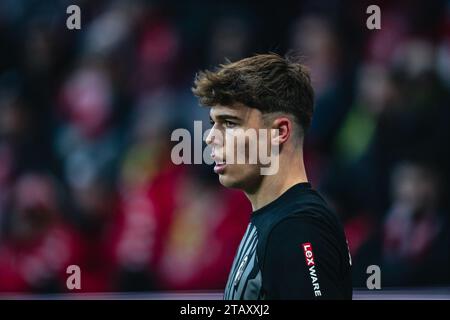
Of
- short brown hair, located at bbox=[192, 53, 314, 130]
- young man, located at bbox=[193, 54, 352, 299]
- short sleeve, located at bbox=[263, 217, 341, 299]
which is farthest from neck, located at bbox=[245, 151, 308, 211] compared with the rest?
short sleeve, located at bbox=[263, 217, 341, 299]

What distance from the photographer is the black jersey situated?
4.95 ft

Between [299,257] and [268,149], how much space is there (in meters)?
0.41

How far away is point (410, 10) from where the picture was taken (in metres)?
4.08

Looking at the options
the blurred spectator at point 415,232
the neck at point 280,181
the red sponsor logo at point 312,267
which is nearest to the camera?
the red sponsor logo at point 312,267

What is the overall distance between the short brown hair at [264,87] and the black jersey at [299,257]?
263 mm

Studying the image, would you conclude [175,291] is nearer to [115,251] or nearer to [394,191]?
[115,251]

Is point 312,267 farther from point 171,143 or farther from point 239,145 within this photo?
point 171,143

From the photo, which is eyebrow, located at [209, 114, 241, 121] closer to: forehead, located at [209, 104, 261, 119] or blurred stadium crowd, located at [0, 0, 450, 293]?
forehead, located at [209, 104, 261, 119]

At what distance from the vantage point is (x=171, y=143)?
4.00 m

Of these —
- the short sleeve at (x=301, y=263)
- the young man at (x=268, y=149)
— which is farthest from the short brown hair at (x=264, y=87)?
the short sleeve at (x=301, y=263)

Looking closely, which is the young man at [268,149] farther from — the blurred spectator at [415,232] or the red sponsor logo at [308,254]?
the blurred spectator at [415,232]

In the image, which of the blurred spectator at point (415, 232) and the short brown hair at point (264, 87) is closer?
the short brown hair at point (264, 87)

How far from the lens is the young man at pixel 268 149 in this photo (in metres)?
1.64

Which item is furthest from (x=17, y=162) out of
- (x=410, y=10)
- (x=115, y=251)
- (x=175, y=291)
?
(x=410, y=10)
